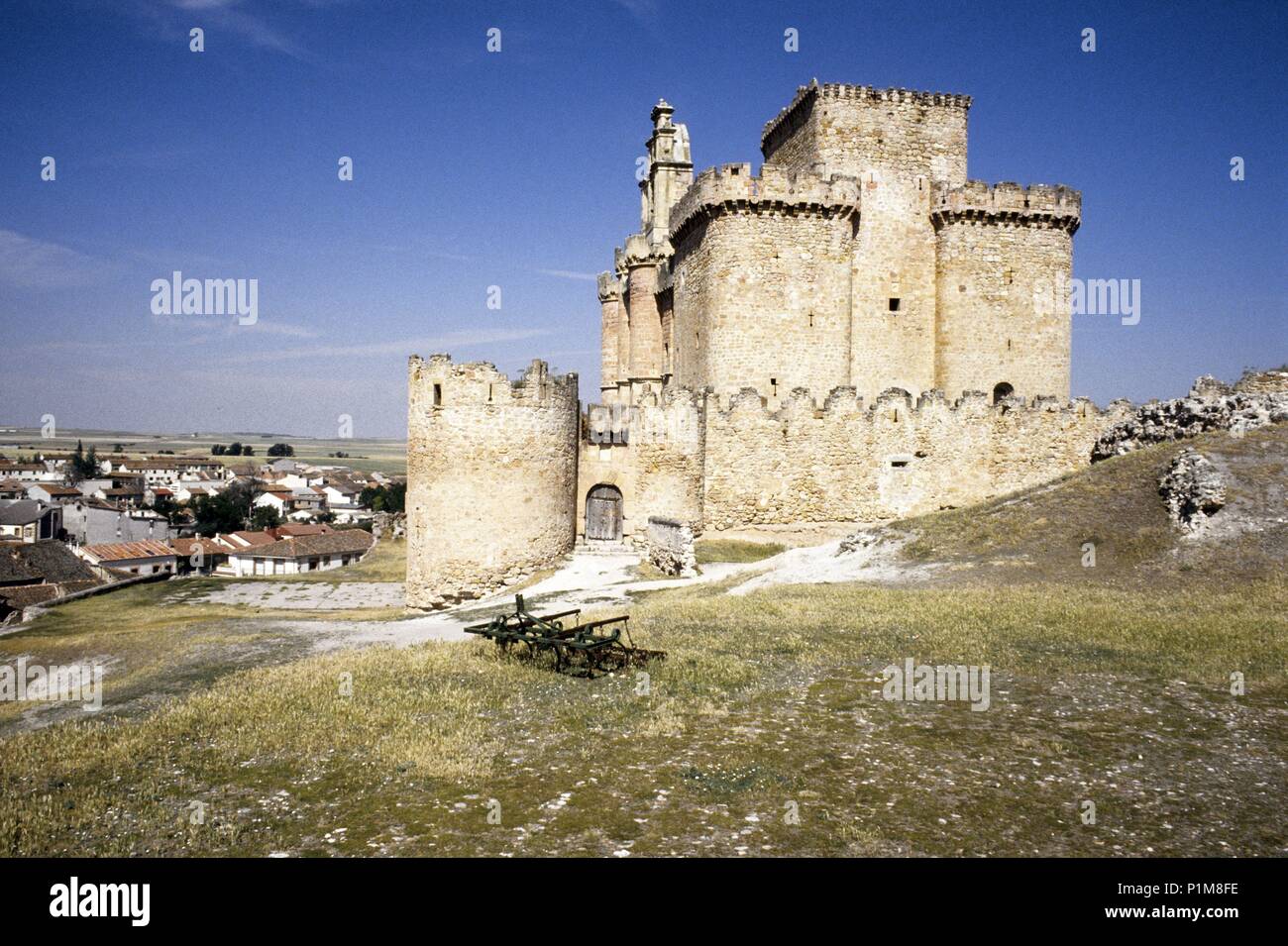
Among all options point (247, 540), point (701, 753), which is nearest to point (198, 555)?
point (247, 540)

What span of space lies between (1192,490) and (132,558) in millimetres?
61363

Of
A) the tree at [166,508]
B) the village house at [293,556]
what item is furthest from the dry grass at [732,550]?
the tree at [166,508]

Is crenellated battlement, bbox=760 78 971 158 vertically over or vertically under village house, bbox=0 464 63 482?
over

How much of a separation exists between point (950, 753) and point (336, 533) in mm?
67021

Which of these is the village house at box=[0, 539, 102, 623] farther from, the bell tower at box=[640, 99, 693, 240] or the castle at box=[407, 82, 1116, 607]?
the bell tower at box=[640, 99, 693, 240]

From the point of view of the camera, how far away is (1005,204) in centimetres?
2778

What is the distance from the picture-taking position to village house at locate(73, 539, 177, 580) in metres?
55.2

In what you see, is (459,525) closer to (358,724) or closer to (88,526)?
(358,724)

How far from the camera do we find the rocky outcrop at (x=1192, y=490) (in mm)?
15898

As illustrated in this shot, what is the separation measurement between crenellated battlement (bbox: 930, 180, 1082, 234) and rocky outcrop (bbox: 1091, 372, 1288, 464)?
7.40 m

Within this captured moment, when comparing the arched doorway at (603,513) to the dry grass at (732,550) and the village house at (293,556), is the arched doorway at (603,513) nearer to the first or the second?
the dry grass at (732,550)

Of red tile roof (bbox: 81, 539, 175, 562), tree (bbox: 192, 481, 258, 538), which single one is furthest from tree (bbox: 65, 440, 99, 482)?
red tile roof (bbox: 81, 539, 175, 562)

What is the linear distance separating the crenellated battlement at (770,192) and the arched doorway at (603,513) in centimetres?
908
